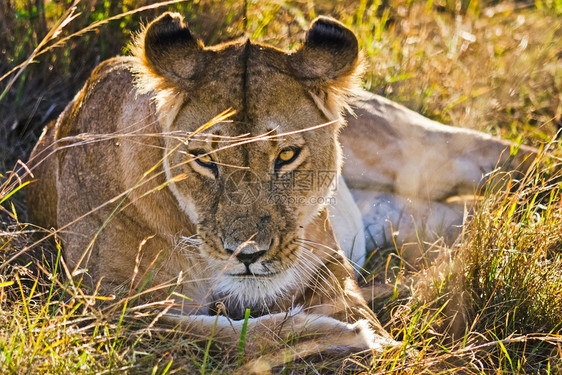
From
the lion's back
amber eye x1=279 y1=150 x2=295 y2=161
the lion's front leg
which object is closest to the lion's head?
amber eye x1=279 y1=150 x2=295 y2=161

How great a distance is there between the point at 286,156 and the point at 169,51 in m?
0.66

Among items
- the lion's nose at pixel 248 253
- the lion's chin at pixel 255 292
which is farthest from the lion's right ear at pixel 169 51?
the lion's chin at pixel 255 292

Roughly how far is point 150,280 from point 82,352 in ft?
1.75

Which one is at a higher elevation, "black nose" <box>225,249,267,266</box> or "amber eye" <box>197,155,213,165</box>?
"amber eye" <box>197,155,213,165</box>

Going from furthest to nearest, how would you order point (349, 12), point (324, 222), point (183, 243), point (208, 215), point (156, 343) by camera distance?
point (349, 12) → point (324, 222) → point (183, 243) → point (208, 215) → point (156, 343)

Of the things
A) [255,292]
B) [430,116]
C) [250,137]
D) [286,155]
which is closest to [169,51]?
[250,137]

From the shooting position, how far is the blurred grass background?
2346 millimetres

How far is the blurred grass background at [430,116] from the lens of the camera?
2.35m

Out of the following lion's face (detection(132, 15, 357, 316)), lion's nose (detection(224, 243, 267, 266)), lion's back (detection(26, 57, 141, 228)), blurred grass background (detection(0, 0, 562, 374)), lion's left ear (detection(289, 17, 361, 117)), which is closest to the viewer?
blurred grass background (detection(0, 0, 562, 374))

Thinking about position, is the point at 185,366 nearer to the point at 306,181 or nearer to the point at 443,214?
Result: the point at 306,181

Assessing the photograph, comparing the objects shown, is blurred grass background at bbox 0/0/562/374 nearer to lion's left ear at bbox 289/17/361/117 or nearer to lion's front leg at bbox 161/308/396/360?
lion's front leg at bbox 161/308/396/360

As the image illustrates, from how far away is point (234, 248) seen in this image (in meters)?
2.52

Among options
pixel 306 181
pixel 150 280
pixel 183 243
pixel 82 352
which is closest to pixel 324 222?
pixel 306 181

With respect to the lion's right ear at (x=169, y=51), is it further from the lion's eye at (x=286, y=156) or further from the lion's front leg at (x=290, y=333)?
the lion's front leg at (x=290, y=333)
